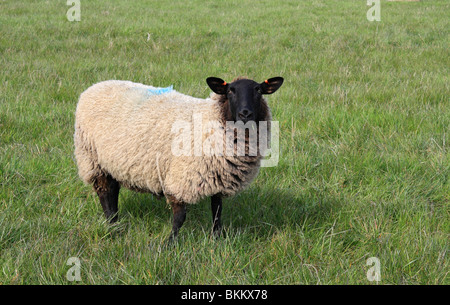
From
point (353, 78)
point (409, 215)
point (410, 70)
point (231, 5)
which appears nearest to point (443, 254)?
point (409, 215)

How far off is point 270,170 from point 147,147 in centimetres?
127

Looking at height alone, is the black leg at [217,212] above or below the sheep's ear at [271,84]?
below

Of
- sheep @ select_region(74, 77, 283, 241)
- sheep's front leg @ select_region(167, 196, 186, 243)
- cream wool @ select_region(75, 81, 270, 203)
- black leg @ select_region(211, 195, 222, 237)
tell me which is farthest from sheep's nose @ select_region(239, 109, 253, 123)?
sheep's front leg @ select_region(167, 196, 186, 243)

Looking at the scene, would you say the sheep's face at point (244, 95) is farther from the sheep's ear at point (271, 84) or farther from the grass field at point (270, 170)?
the grass field at point (270, 170)

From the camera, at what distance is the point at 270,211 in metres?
3.27

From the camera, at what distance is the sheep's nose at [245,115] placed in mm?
2723

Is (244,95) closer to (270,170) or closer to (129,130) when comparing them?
(129,130)

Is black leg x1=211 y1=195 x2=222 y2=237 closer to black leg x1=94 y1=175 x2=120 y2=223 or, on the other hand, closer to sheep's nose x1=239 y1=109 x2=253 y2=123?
sheep's nose x1=239 y1=109 x2=253 y2=123

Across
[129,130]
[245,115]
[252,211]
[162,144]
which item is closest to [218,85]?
[245,115]

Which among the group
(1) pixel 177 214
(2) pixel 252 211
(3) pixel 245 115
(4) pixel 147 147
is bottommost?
(2) pixel 252 211

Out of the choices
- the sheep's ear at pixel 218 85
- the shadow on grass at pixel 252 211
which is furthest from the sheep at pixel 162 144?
the shadow on grass at pixel 252 211

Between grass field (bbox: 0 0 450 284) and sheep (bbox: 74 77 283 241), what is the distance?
0.24 metres

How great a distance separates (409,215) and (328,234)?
63 centimetres

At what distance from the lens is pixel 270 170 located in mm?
3836
